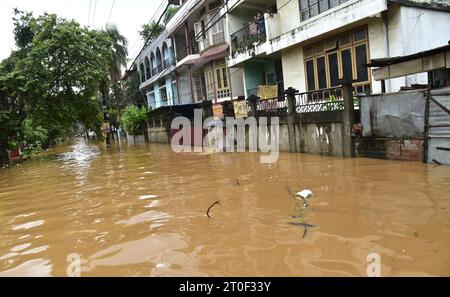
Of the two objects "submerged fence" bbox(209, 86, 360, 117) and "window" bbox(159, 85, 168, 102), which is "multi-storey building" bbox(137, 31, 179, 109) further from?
"submerged fence" bbox(209, 86, 360, 117)

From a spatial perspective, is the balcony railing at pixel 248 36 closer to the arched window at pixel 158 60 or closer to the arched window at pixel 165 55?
the arched window at pixel 165 55

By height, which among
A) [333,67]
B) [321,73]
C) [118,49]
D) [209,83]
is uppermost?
[118,49]

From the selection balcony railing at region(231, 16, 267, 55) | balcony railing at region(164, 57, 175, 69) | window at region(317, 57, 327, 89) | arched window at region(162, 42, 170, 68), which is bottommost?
window at region(317, 57, 327, 89)

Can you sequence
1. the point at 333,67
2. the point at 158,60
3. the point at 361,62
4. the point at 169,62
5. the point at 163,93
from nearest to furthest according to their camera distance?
the point at 361,62, the point at 333,67, the point at 169,62, the point at 158,60, the point at 163,93

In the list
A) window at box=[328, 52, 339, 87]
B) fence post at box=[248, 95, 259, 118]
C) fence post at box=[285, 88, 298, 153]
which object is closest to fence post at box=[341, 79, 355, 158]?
fence post at box=[285, 88, 298, 153]

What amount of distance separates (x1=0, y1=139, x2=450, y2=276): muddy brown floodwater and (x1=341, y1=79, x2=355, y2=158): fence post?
122 centimetres

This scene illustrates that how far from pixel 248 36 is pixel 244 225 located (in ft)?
52.3

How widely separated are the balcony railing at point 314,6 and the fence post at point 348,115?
492cm

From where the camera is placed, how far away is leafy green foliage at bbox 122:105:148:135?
115 feet

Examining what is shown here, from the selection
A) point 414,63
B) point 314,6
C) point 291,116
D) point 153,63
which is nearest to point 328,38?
point 314,6

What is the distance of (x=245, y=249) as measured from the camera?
483 centimetres

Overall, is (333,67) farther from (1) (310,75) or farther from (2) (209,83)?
(2) (209,83)

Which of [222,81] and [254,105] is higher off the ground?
[222,81]

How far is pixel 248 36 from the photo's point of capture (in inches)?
783
